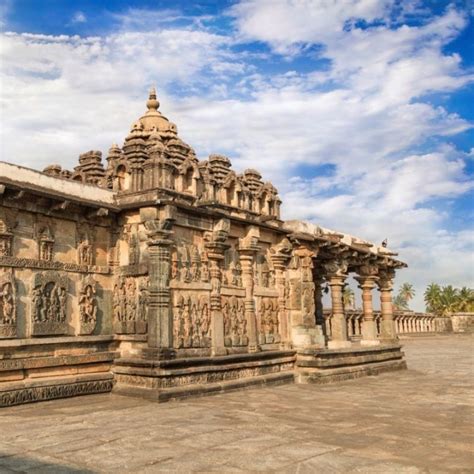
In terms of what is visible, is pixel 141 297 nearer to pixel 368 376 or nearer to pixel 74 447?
pixel 74 447

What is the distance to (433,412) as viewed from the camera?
9.42m

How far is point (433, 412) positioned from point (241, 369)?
4574 millimetres

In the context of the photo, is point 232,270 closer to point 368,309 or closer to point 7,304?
point 7,304

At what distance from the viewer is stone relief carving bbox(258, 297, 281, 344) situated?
14.0 metres

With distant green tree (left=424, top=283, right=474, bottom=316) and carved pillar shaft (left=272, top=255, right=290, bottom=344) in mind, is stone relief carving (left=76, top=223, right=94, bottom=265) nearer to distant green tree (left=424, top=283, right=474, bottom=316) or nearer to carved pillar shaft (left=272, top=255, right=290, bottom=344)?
carved pillar shaft (left=272, top=255, right=290, bottom=344)

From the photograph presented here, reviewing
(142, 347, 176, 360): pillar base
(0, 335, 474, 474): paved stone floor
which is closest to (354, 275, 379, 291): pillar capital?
(0, 335, 474, 474): paved stone floor

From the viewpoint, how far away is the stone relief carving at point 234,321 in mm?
12820

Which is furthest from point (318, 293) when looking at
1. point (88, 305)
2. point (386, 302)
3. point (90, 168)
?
point (88, 305)

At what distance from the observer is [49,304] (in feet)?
34.5

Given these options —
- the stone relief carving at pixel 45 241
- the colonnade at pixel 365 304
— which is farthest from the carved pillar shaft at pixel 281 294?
the stone relief carving at pixel 45 241

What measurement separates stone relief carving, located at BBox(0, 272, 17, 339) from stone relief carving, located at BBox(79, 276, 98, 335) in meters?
1.51

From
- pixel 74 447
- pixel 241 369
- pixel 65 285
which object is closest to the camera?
pixel 74 447

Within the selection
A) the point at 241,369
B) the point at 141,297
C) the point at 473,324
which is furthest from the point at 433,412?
the point at 473,324

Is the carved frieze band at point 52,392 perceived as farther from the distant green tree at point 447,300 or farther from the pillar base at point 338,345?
the distant green tree at point 447,300
